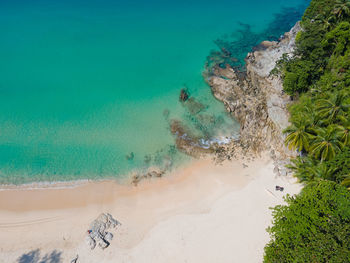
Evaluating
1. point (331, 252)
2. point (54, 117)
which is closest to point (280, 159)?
point (331, 252)

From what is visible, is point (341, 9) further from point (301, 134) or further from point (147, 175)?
point (147, 175)

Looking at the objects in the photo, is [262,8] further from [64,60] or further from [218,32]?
[64,60]

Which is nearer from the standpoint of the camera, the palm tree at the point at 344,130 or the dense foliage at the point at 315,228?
the dense foliage at the point at 315,228

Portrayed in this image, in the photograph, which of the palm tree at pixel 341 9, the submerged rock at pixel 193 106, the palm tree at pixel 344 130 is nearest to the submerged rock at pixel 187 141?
the submerged rock at pixel 193 106

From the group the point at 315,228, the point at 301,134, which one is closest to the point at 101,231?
the point at 315,228

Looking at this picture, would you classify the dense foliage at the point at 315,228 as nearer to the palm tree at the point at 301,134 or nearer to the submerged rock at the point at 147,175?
the palm tree at the point at 301,134

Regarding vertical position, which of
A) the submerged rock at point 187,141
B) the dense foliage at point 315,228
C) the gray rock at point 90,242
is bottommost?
the dense foliage at point 315,228

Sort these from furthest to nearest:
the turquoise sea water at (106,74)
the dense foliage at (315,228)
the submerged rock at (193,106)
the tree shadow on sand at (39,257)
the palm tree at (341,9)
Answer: the submerged rock at (193,106) → the turquoise sea water at (106,74) → the palm tree at (341,9) → the tree shadow on sand at (39,257) → the dense foliage at (315,228)
